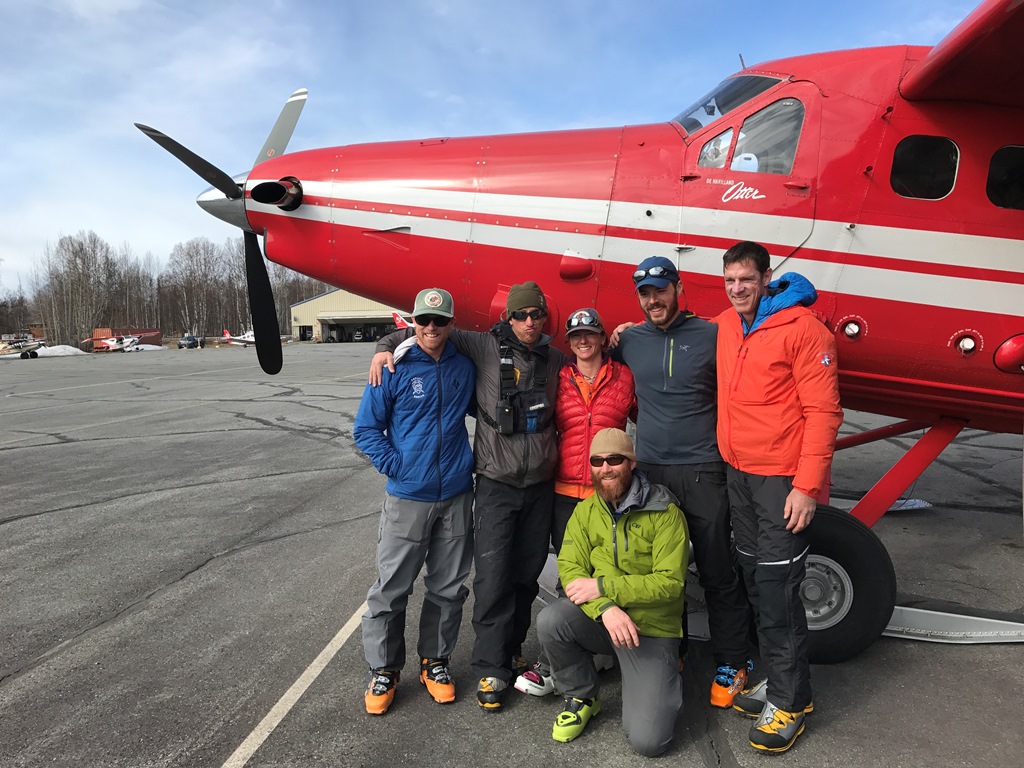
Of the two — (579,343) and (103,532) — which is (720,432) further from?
(103,532)

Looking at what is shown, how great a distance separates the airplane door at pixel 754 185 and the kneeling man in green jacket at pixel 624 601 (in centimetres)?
153

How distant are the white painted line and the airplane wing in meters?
4.45

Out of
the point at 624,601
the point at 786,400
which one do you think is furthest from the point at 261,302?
the point at 786,400

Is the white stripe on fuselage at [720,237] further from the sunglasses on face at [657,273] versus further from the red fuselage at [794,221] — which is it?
the sunglasses on face at [657,273]

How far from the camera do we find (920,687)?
3061 mm

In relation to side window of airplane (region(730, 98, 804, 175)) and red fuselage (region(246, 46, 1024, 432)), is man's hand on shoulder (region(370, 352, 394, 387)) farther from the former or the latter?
side window of airplane (region(730, 98, 804, 175))

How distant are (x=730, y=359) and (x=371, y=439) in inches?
70.2

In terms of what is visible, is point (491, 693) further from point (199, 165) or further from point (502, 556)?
point (199, 165)

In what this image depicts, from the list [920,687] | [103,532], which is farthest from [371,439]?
[103,532]

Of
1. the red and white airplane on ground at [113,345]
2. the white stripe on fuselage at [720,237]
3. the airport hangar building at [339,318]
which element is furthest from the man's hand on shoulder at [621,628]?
the red and white airplane on ground at [113,345]

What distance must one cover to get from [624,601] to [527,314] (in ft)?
4.61

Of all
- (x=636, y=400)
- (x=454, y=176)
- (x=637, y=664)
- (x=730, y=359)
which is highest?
(x=454, y=176)

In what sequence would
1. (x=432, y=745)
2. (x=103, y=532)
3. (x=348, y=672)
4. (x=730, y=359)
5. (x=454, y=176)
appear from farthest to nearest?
(x=103, y=532), (x=454, y=176), (x=348, y=672), (x=730, y=359), (x=432, y=745)

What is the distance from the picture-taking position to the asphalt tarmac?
8.55 feet
